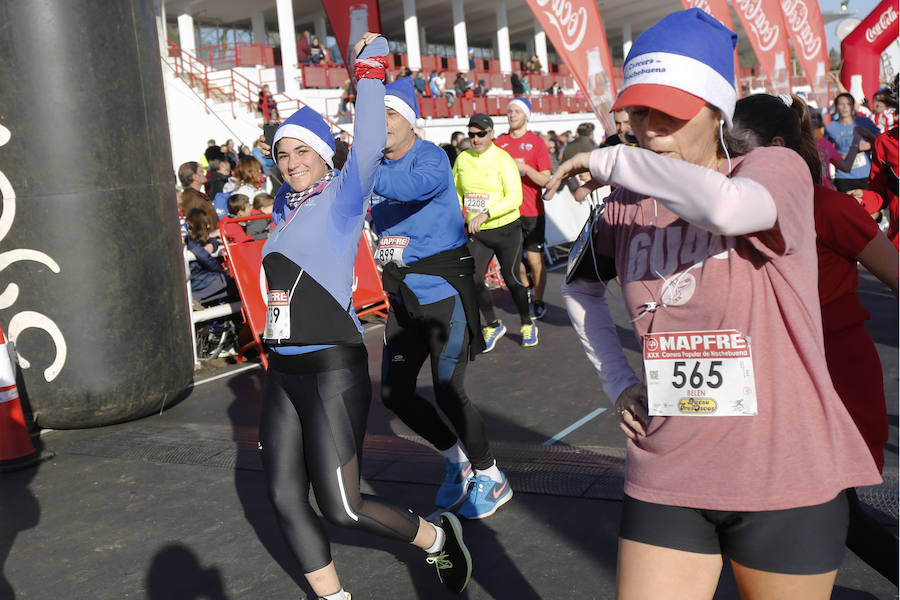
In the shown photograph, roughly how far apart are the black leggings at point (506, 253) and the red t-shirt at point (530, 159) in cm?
100

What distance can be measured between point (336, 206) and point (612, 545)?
1.83 m

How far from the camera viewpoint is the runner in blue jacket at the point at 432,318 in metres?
4.30

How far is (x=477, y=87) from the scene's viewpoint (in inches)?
1235

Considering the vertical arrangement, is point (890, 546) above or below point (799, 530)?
below

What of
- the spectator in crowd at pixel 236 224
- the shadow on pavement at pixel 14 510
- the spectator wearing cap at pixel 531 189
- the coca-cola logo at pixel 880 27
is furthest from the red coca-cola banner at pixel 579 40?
the coca-cola logo at pixel 880 27

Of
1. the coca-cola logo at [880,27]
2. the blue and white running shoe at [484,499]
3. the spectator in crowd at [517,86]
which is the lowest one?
the blue and white running shoe at [484,499]

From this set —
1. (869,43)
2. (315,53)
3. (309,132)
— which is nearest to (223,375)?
(309,132)

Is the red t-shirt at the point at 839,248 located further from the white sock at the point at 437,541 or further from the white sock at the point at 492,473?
the white sock at the point at 492,473

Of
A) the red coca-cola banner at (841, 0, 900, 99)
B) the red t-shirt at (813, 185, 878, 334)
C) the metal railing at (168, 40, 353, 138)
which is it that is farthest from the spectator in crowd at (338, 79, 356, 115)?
the red t-shirt at (813, 185, 878, 334)

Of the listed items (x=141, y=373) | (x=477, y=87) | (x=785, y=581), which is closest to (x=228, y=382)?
(x=141, y=373)

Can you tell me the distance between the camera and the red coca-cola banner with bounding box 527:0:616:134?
9672mm

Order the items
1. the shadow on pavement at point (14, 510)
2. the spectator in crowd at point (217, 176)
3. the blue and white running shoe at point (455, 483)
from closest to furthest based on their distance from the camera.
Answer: the shadow on pavement at point (14, 510) → the blue and white running shoe at point (455, 483) → the spectator in crowd at point (217, 176)

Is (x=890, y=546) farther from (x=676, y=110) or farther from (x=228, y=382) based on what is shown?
(x=228, y=382)

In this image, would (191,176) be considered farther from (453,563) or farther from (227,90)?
(227,90)
